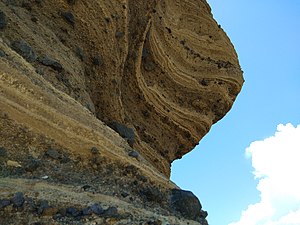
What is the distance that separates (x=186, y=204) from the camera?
6.46m

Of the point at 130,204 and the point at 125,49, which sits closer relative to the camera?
the point at 130,204

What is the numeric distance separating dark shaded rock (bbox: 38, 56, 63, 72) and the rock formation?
0.09 ft

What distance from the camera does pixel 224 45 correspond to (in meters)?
16.4

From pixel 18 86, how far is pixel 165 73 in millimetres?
7823

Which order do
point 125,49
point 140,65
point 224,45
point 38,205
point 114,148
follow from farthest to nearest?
point 224,45
point 140,65
point 125,49
point 114,148
point 38,205

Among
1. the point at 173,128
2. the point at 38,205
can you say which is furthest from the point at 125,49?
the point at 38,205

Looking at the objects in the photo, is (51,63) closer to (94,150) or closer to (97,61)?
(97,61)

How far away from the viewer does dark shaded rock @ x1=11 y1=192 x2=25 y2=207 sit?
186 inches

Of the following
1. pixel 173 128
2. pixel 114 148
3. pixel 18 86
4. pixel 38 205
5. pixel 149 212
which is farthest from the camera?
pixel 173 128

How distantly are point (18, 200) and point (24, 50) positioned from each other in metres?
3.81

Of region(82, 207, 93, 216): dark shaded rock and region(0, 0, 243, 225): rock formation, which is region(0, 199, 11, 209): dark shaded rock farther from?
region(82, 207, 93, 216): dark shaded rock

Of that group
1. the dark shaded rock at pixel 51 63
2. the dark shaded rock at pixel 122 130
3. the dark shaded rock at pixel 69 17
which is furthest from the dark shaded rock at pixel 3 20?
the dark shaded rock at pixel 122 130

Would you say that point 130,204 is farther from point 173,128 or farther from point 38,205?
point 173,128

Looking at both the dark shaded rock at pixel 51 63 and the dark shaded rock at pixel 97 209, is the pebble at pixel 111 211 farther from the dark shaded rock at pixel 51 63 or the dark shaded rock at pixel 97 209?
the dark shaded rock at pixel 51 63
